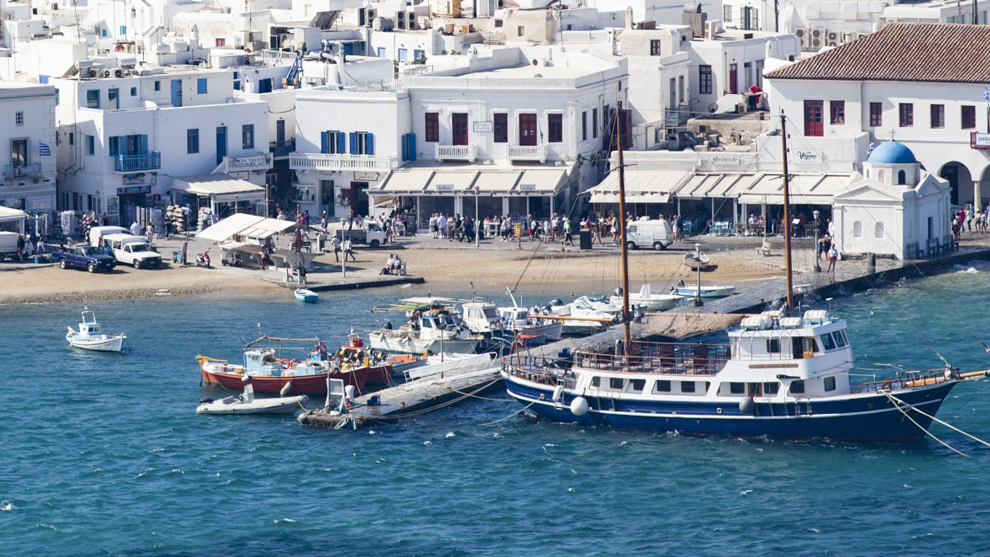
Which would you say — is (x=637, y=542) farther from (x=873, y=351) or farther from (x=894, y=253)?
(x=894, y=253)

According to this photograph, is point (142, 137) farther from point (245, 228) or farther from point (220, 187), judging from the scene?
point (245, 228)

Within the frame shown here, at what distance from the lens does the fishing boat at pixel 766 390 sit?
7019 centimetres

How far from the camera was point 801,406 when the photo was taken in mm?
70438

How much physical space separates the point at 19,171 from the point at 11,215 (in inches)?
208

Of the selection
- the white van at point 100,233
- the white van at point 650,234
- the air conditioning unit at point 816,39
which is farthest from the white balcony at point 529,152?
the air conditioning unit at point 816,39

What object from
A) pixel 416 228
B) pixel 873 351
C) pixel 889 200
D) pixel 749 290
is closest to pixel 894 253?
pixel 889 200

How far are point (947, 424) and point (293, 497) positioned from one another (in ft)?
74.7

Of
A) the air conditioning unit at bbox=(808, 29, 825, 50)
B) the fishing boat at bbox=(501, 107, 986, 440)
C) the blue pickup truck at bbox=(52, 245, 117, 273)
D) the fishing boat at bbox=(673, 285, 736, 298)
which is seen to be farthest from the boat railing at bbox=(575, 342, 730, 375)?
the air conditioning unit at bbox=(808, 29, 825, 50)

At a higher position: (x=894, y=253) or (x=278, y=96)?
(x=278, y=96)

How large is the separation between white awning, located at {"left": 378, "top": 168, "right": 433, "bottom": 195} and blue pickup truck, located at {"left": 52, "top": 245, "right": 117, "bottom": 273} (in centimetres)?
1655

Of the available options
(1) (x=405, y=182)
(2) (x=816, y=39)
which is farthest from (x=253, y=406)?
(2) (x=816, y=39)

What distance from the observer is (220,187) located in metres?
111

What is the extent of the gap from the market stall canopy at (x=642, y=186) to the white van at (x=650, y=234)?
3410 mm

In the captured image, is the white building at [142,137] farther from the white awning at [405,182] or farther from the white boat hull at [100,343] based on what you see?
the white boat hull at [100,343]
